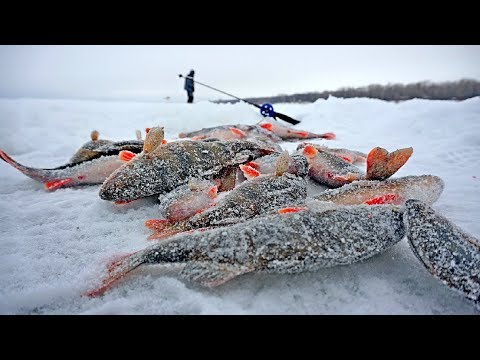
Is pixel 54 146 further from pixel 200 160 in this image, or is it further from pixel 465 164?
pixel 465 164

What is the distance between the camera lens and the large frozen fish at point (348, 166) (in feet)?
8.89

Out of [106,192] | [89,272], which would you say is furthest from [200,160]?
[89,272]

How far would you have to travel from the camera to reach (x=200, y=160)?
10.3 ft

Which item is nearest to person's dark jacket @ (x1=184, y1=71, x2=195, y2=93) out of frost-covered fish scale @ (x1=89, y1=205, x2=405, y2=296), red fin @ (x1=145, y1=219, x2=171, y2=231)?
red fin @ (x1=145, y1=219, x2=171, y2=231)

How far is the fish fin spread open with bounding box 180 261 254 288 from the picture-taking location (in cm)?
164

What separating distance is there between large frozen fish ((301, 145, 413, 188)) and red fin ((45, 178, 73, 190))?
9.55 ft

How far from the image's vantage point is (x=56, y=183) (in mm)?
3547

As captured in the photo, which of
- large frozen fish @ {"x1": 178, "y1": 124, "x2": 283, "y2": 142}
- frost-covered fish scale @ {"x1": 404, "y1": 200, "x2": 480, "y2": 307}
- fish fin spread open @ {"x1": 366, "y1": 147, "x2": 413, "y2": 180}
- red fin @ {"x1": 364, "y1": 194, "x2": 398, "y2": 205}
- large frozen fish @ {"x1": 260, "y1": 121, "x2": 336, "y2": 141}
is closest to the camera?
frost-covered fish scale @ {"x1": 404, "y1": 200, "x2": 480, "y2": 307}

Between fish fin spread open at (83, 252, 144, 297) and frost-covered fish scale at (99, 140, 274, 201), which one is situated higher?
frost-covered fish scale at (99, 140, 274, 201)

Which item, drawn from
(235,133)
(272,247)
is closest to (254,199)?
(272,247)

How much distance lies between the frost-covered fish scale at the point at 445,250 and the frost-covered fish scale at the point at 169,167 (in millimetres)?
1932

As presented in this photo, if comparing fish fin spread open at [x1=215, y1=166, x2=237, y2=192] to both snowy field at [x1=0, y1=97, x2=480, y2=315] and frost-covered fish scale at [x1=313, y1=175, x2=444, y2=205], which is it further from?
frost-covered fish scale at [x1=313, y1=175, x2=444, y2=205]

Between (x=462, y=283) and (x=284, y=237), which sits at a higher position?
(x=284, y=237)
